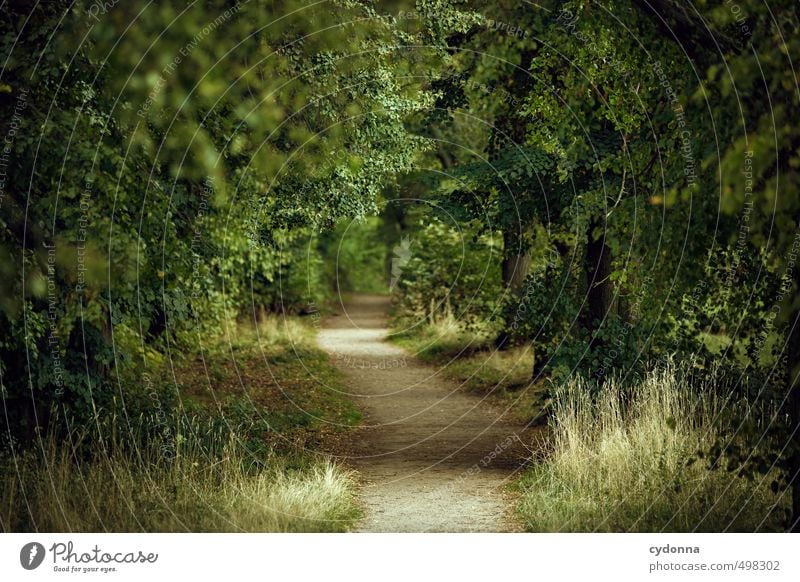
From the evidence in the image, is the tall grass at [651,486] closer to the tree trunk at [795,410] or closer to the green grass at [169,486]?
the tree trunk at [795,410]

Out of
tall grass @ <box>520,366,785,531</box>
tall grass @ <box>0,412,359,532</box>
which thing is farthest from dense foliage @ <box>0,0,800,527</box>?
tall grass @ <box>0,412,359,532</box>

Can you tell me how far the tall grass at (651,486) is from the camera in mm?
7551

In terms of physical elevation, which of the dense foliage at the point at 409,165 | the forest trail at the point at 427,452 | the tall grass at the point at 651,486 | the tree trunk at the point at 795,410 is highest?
the dense foliage at the point at 409,165

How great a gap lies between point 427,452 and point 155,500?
5.10m

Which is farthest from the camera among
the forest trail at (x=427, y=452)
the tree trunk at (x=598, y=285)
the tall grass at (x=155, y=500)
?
the tree trunk at (x=598, y=285)

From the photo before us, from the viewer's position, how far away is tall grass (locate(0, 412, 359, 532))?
7652 mm

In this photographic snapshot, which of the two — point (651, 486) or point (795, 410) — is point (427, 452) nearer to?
point (651, 486)

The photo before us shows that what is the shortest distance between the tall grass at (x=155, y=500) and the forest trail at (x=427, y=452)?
650 millimetres

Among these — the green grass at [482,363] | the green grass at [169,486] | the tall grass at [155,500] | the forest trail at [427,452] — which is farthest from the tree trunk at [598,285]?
the tall grass at [155,500]

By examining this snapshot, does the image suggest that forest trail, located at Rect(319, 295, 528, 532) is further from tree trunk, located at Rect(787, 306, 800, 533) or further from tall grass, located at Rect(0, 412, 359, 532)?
tree trunk, located at Rect(787, 306, 800, 533)

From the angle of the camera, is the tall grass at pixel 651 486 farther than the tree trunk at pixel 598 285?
No

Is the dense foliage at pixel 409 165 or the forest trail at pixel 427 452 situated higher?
the dense foliage at pixel 409 165

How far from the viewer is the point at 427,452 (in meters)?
12.5

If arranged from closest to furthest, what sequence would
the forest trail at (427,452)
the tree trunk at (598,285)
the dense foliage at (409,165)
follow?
1. the dense foliage at (409,165)
2. the forest trail at (427,452)
3. the tree trunk at (598,285)
